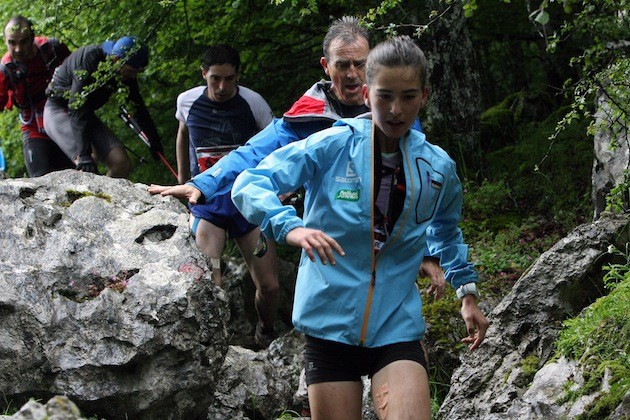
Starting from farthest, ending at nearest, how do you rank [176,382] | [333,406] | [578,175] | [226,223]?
[578,175] < [226,223] < [176,382] < [333,406]

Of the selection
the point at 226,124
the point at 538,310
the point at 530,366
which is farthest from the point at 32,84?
the point at 530,366

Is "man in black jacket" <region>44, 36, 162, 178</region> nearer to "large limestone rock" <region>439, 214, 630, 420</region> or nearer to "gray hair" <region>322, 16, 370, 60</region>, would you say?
"gray hair" <region>322, 16, 370, 60</region>

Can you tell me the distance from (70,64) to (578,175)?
15.9 feet

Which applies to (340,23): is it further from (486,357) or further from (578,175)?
(578,175)

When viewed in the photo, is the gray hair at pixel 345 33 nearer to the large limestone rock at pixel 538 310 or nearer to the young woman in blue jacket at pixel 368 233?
the young woman in blue jacket at pixel 368 233

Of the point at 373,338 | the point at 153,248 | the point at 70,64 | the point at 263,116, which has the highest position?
the point at 70,64

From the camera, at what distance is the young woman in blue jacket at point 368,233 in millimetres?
4059

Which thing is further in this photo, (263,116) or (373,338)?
(263,116)

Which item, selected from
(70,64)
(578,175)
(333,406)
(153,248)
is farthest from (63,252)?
(578,175)

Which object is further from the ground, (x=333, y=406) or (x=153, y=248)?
(x=153, y=248)

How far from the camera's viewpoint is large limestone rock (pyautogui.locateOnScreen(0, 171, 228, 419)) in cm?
549

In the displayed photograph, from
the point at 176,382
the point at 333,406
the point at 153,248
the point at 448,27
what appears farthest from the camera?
the point at 448,27

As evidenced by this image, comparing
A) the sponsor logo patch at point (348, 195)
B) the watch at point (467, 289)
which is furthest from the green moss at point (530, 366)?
the sponsor logo patch at point (348, 195)

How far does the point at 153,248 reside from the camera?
6.16m
